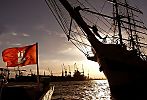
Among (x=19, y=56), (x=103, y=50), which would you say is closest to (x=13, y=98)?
(x=19, y=56)

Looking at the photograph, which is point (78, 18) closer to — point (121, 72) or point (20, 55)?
point (121, 72)

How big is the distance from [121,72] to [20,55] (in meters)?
16.4

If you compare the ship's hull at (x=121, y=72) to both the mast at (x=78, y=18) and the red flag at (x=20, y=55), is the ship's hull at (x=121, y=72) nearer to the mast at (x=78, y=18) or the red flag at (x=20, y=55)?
the mast at (x=78, y=18)

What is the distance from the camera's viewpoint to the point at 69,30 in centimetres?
1792

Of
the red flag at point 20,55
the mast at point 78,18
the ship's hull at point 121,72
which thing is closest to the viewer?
the red flag at point 20,55

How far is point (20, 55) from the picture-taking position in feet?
35.9

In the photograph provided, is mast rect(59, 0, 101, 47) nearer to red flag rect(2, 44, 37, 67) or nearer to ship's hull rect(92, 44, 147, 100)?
ship's hull rect(92, 44, 147, 100)

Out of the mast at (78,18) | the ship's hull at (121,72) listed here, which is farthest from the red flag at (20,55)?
the ship's hull at (121,72)

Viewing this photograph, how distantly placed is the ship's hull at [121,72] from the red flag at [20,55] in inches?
584

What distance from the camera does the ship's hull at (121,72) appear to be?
2470cm

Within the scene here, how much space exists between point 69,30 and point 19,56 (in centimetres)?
772

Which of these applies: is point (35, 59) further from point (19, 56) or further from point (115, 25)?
point (115, 25)

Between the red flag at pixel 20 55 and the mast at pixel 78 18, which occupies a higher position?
the mast at pixel 78 18

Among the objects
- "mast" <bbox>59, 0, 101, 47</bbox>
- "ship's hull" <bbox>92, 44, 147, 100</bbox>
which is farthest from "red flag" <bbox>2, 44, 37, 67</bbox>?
"ship's hull" <bbox>92, 44, 147, 100</bbox>
